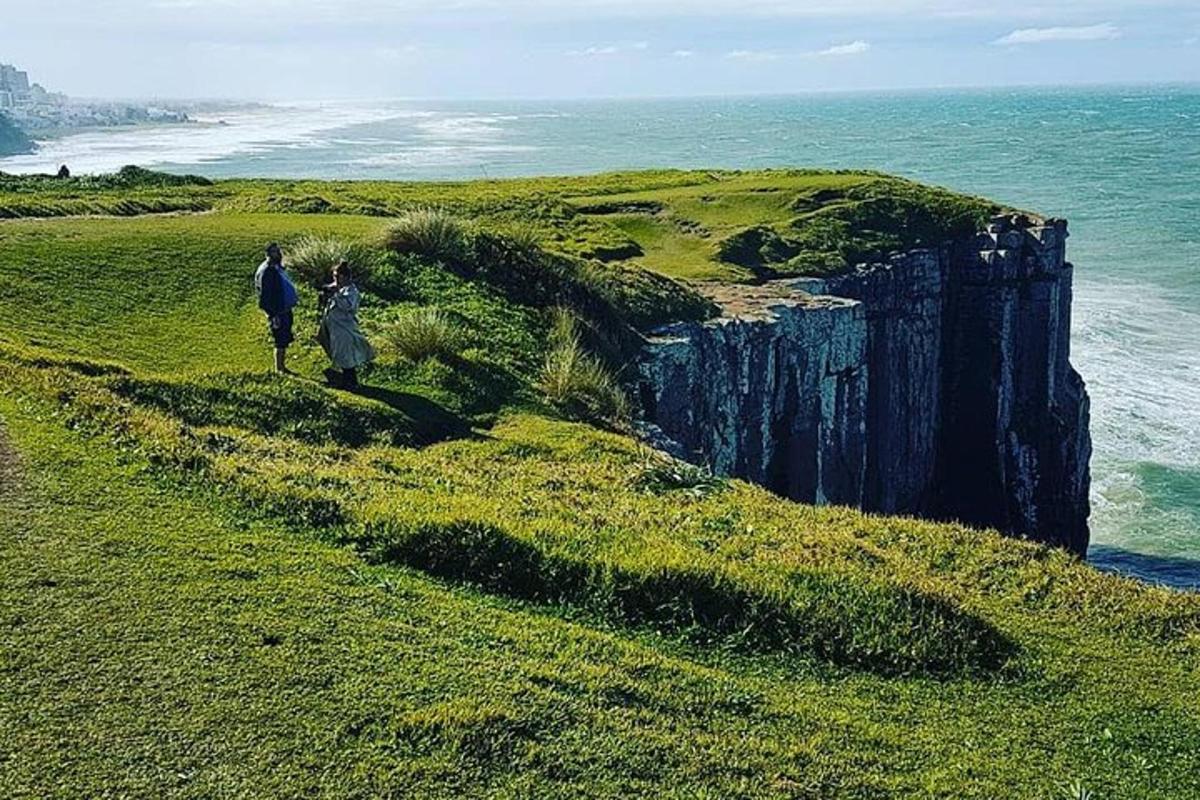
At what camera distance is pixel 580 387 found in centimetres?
1809

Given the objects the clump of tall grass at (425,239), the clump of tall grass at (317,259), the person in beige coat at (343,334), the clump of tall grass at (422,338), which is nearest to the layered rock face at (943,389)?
the clump of tall grass at (425,239)

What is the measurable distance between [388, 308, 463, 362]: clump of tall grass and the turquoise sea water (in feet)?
69.2

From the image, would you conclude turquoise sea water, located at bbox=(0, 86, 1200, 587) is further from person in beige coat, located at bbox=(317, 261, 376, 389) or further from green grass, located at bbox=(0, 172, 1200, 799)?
person in beige coat, located at bbox=(317, 261, 376, 389)

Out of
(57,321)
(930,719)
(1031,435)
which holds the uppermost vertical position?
(57,321)

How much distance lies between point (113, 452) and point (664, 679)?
5794 mm

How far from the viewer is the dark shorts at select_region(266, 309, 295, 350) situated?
52.8 feet

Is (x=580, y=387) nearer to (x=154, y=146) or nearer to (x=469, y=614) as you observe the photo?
(x=469, y=614)

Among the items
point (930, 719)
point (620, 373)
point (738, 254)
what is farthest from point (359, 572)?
point (738, 254)

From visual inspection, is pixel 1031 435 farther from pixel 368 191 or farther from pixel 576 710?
pixel 576 710

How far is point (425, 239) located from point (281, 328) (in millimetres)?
6612

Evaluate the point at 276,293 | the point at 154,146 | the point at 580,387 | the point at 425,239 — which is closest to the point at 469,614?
Result: the point at 276,293

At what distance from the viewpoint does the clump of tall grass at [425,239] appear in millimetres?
22312

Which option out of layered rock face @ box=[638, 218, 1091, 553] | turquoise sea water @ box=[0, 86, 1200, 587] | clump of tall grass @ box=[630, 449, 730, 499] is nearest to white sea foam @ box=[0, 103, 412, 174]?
turquoise sea water @ box=[0, 86, 1200, 587]

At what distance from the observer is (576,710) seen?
776 cm
